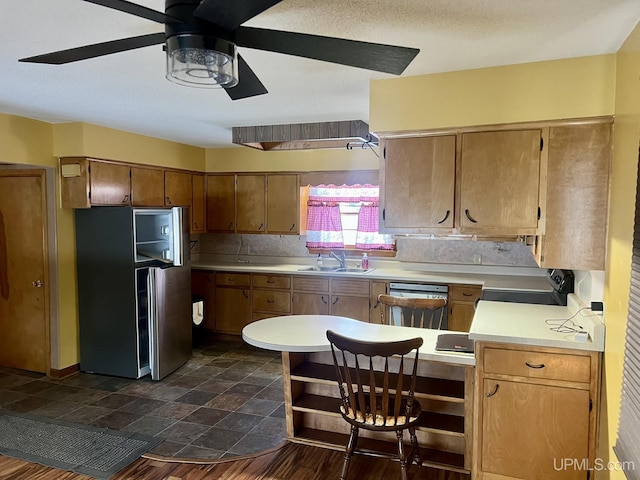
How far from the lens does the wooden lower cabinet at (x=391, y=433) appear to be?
2.54m

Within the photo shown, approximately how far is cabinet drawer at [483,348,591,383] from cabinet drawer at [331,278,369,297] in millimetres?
2425

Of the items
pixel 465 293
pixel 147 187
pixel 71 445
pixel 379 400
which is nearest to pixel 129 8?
pixel 379 400

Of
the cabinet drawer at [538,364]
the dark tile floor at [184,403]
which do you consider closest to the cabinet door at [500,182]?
the cabinet drawer at [538,364]

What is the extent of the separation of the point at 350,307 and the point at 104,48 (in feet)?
12.3

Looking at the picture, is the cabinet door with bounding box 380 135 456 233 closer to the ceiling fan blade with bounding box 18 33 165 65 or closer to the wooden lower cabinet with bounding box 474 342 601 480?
the wooden lower cabinet with bounding box 474 342 601 480

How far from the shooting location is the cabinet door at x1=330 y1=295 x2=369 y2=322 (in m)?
4.79

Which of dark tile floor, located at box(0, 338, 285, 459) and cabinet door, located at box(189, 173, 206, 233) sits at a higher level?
cabinet door, located at box(189, 173, 206, 233)

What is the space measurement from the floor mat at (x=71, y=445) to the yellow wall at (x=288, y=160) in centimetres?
326

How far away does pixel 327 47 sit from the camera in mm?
1485

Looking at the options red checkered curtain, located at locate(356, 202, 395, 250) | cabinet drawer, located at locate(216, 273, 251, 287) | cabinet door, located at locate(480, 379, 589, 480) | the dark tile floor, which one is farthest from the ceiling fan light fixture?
cabinet drawer, located at locate(216, 273, 251, 287)

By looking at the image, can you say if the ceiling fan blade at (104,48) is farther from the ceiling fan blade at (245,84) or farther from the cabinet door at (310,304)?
the cabinet door at (310,304)

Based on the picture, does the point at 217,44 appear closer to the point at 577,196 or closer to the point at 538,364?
the point at 577,196

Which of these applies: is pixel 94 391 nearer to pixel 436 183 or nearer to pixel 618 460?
pixel 436 183

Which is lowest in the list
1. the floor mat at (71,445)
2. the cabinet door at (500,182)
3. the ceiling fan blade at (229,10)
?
the floor mat at (71,445)
